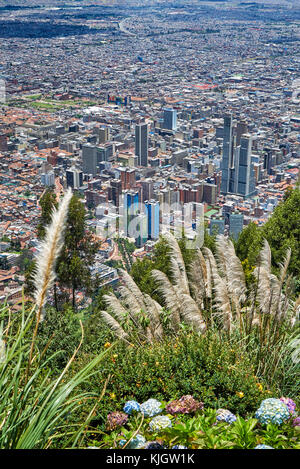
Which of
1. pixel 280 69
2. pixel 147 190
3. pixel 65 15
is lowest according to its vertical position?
pixel 147 190

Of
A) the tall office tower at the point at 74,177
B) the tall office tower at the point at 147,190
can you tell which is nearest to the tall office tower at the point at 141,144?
the tall office tower at the point at 74,177

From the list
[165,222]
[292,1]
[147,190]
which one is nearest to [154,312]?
[165,222]

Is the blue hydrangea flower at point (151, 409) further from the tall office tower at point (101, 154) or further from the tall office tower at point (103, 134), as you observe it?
the tall office tower at point (103, 134)

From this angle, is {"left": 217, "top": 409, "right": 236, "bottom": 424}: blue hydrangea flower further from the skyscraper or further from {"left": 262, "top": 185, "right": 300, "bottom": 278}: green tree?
the skyscraper

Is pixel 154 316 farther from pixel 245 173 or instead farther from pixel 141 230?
pixel 245 173

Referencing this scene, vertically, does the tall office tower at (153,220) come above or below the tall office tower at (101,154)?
above

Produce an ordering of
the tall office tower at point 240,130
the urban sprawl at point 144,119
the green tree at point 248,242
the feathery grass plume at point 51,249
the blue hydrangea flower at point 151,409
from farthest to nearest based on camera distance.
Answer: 1. the tall office tower at point 240,130
2. the urban sprawl at point 144,119
3. the green tree at point 248,242
4. the blue hydrangea flower at point 151,409
5. the feathery grass plume at point 51,249

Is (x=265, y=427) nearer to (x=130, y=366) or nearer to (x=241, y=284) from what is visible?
(x=130, y=366)
